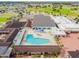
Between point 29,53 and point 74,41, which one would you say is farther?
point 74,41

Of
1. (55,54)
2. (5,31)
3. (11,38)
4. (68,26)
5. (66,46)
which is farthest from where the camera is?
(68,26)

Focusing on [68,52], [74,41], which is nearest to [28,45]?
[68,52]

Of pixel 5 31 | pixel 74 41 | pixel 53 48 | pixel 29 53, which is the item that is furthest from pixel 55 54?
pixel 5 31

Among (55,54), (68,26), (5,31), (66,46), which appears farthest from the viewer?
(68,26)

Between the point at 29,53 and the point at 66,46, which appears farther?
the point at 66,46

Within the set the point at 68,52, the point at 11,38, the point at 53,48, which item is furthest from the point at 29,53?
the point at 11,38

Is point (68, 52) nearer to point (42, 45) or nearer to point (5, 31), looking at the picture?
point (42, 45)

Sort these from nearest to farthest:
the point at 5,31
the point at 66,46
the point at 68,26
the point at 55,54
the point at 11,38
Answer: the point at 55,54 → the point at 66,46 → the point at 11,38 → the point at 5,31 → the point at 68,26

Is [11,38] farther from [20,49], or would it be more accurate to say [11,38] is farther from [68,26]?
[68,26]

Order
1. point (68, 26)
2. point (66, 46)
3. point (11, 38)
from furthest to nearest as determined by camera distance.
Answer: point (68, 26) → point (11, 38) → point (66, 46)
